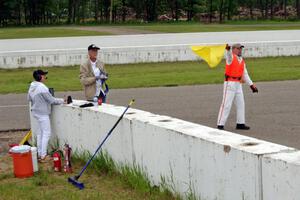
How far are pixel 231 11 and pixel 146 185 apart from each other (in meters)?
71.7

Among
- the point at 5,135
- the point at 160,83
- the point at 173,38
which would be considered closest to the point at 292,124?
the point at 5,135

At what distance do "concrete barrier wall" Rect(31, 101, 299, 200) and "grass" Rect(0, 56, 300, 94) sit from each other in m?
9.55

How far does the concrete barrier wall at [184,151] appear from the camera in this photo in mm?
5204

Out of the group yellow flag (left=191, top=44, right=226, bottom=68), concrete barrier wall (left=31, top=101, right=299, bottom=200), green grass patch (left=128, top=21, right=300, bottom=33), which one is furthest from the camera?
green grass patch (left=128, top=21, right=300, bottom=33)

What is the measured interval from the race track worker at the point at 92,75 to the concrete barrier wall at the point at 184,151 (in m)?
1.31

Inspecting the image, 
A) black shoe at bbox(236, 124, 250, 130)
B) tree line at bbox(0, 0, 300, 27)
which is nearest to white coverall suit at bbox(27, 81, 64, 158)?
black shoe at bbox(236, 124, 250, 130)

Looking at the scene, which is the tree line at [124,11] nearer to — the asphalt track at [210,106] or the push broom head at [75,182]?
the asphalt track at [210,106]

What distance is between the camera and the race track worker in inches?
386

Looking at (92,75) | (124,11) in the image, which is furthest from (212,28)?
(92,75)

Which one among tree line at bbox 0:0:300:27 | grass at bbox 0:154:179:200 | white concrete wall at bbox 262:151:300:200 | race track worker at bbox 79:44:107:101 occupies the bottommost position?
grass at bbox 0:154:179:200

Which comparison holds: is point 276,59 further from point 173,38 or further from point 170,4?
point 170,4

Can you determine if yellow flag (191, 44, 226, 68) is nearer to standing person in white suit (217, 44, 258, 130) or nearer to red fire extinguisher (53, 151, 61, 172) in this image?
standing person in white suit (217, 44, 258, 130)

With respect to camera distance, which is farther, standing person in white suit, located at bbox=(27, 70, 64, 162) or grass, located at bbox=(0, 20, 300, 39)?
grass, located at bbox=(0, 20, 300, 39)

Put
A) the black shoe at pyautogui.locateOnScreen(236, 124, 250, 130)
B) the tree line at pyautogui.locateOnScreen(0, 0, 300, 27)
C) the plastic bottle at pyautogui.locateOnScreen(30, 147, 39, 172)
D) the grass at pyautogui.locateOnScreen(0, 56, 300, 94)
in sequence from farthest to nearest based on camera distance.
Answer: the tree line at pyautogui.locateOnScreen(0, 0, 300, 27)
the grass at pyautogui.locateOnScreen(0, 56, 300, 94)
the black shoe at pyautogui.locateOnScreen(236, 124, 250, 130)
the plastic bottle at pyautogui.locateOnScreen(30, 147, 39, 172)
